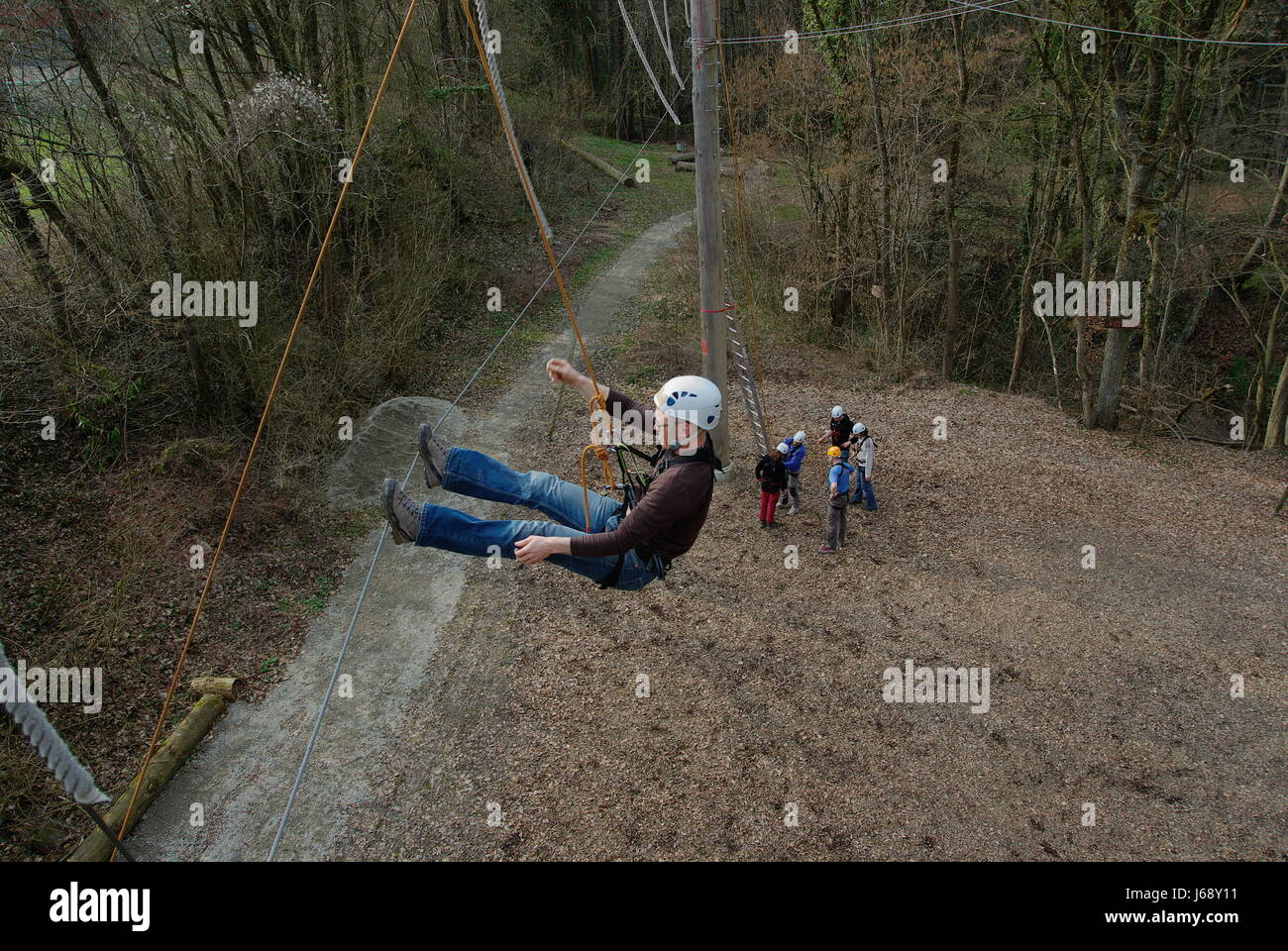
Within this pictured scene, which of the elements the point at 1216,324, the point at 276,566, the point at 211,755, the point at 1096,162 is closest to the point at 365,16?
the point at 276,566

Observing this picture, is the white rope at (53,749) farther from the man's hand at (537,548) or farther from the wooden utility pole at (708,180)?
the wooden utility pole at (708,180)

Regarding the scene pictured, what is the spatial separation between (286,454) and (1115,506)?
10.7 m

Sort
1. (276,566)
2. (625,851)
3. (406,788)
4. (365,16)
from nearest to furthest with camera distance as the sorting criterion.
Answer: (625,851) < (406,788) < (276,566) < (365,16)

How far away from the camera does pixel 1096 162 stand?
41.2 ft

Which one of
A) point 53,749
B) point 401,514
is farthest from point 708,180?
point 53,749

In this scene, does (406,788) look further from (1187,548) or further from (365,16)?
(365,16)

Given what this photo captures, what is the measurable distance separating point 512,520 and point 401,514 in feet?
2.58

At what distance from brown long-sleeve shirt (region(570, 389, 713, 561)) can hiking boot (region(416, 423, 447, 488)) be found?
1380 millimetres

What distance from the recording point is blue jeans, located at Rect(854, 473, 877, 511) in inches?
369

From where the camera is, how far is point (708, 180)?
27.7 feet

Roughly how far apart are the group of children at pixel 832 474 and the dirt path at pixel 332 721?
365cm

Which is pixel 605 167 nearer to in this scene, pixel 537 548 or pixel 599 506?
pixel 599 506
